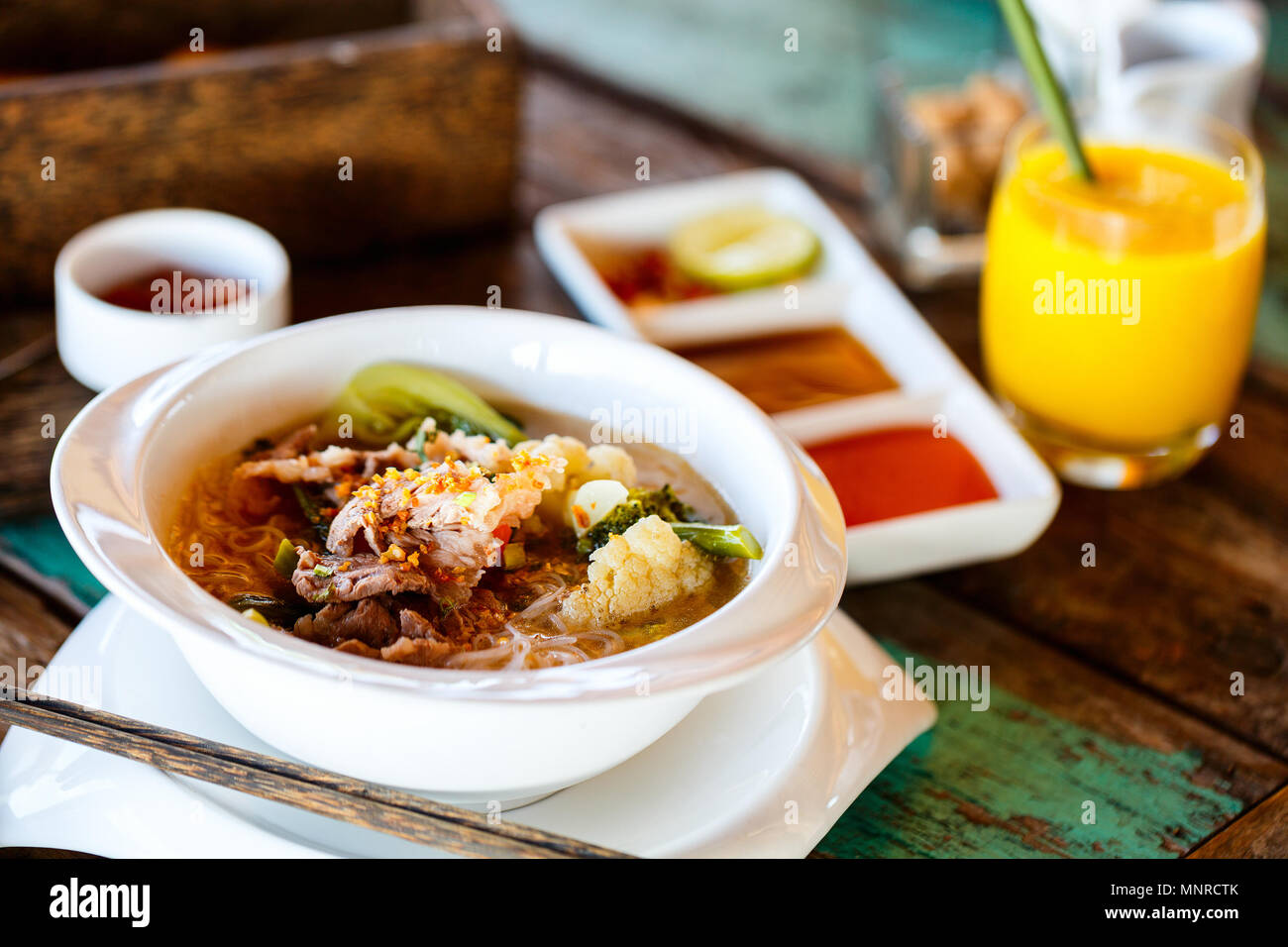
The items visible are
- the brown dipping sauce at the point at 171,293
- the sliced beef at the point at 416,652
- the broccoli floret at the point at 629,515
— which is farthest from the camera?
the brown dipping sauce at the point at 171,293

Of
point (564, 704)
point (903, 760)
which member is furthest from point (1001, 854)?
point (564, 704)

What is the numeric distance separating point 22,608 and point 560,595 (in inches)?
32.3

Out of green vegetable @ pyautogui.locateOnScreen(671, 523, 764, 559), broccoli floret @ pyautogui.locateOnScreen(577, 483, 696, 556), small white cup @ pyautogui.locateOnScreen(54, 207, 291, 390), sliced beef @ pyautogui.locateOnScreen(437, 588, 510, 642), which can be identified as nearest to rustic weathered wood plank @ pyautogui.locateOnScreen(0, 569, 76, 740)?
small white cup @ pyautogui.locateOnScreen(54, 207, 291, 390)

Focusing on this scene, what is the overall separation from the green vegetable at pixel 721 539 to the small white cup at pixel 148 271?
84cm

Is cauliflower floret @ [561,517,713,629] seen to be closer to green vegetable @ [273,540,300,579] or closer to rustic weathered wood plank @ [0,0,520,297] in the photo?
green vegetable @ [273,540,300,579]

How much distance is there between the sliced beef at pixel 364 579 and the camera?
53.2 inches

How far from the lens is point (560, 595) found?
56.2 inches

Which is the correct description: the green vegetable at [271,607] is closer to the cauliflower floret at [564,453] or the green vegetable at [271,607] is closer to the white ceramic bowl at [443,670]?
the white ceramic bowl at [443,670]

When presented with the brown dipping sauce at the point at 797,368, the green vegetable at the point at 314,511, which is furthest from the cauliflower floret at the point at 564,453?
the brown dipping sauce at the point at 797,368

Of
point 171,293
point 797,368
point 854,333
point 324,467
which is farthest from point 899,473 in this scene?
point 171,293

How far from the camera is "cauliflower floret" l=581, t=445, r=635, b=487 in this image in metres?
1.56

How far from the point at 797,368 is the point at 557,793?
3.64 ft

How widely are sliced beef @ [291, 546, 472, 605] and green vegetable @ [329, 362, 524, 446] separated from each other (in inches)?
10.0
